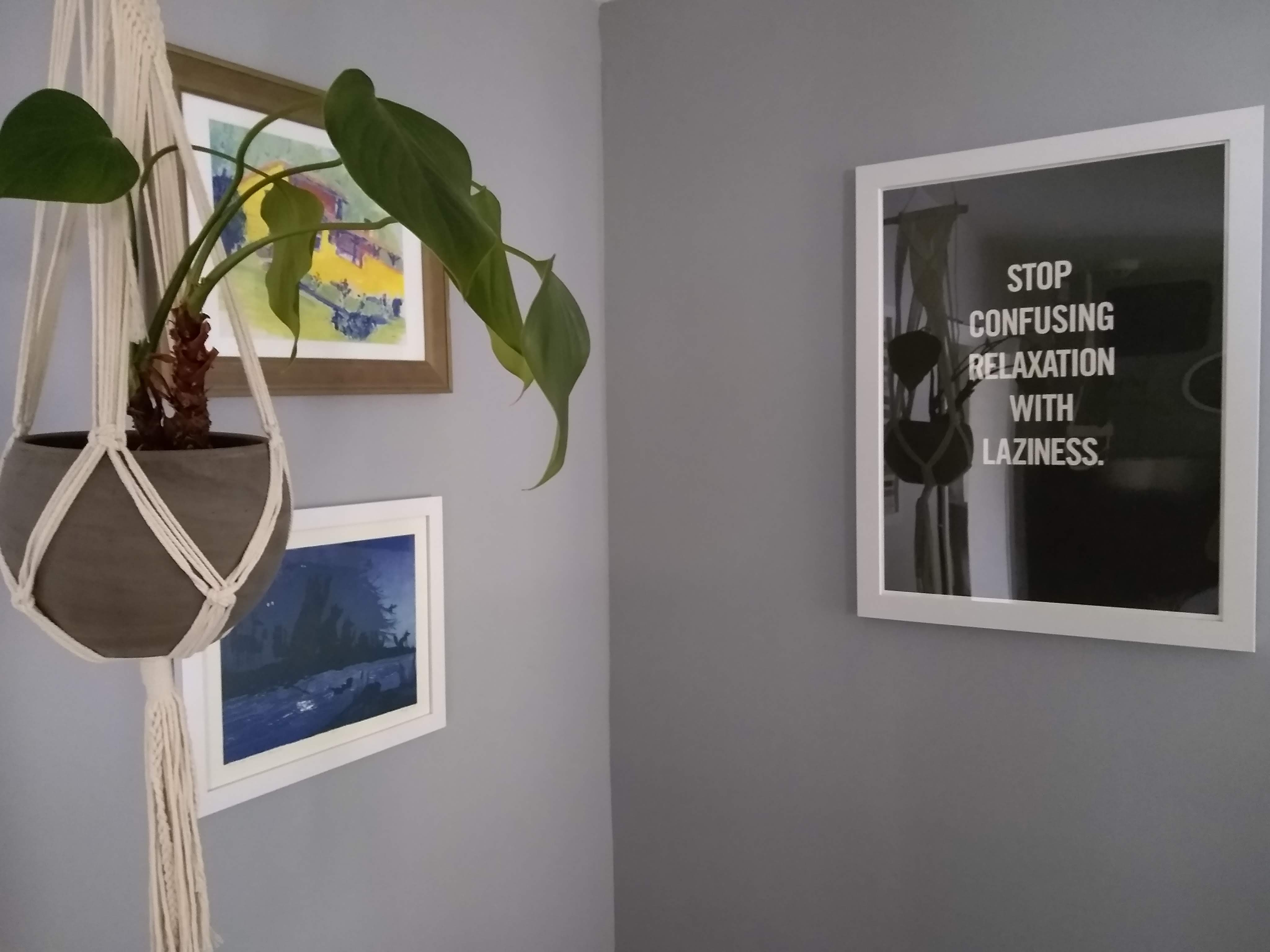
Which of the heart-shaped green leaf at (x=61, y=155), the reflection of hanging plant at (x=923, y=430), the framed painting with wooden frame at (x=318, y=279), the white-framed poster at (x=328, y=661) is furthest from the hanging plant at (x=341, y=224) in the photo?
the reflection of hanging plant at (x=923, y=430)

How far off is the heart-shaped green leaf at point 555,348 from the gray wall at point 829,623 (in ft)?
2.76

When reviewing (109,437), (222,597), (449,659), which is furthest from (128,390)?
(449,659)

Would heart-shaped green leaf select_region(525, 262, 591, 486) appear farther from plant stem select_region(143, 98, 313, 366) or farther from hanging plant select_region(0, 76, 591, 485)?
plant stem select_region(143, 98, 313, 366)

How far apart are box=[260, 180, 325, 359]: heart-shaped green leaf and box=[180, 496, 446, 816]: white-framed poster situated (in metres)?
0.33

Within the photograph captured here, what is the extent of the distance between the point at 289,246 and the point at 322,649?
520mm

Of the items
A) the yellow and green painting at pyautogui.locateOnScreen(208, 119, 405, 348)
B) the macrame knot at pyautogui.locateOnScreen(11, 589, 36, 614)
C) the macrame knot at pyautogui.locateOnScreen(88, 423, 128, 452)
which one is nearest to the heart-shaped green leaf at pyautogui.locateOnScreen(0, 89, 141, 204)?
the macrame knot at pyautogui.locateOnScreen(88, 423, 128, 452)

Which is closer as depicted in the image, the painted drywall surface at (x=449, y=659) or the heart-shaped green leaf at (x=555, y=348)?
the heart-shaped green leaf at (x=555, y=348)

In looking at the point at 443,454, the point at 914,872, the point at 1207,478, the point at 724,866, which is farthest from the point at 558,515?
the point at 1207,478

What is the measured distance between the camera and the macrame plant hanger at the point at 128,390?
1.95ft

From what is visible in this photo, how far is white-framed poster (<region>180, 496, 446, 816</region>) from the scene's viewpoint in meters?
1.01

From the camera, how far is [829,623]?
1399 mm

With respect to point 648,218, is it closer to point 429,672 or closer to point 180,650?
point 429,672

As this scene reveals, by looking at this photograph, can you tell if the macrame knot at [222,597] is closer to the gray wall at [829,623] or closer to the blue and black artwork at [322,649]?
the blue and black artwork at [322,649]

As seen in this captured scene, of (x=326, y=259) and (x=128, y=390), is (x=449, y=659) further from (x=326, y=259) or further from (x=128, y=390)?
(x=128, y=390)
